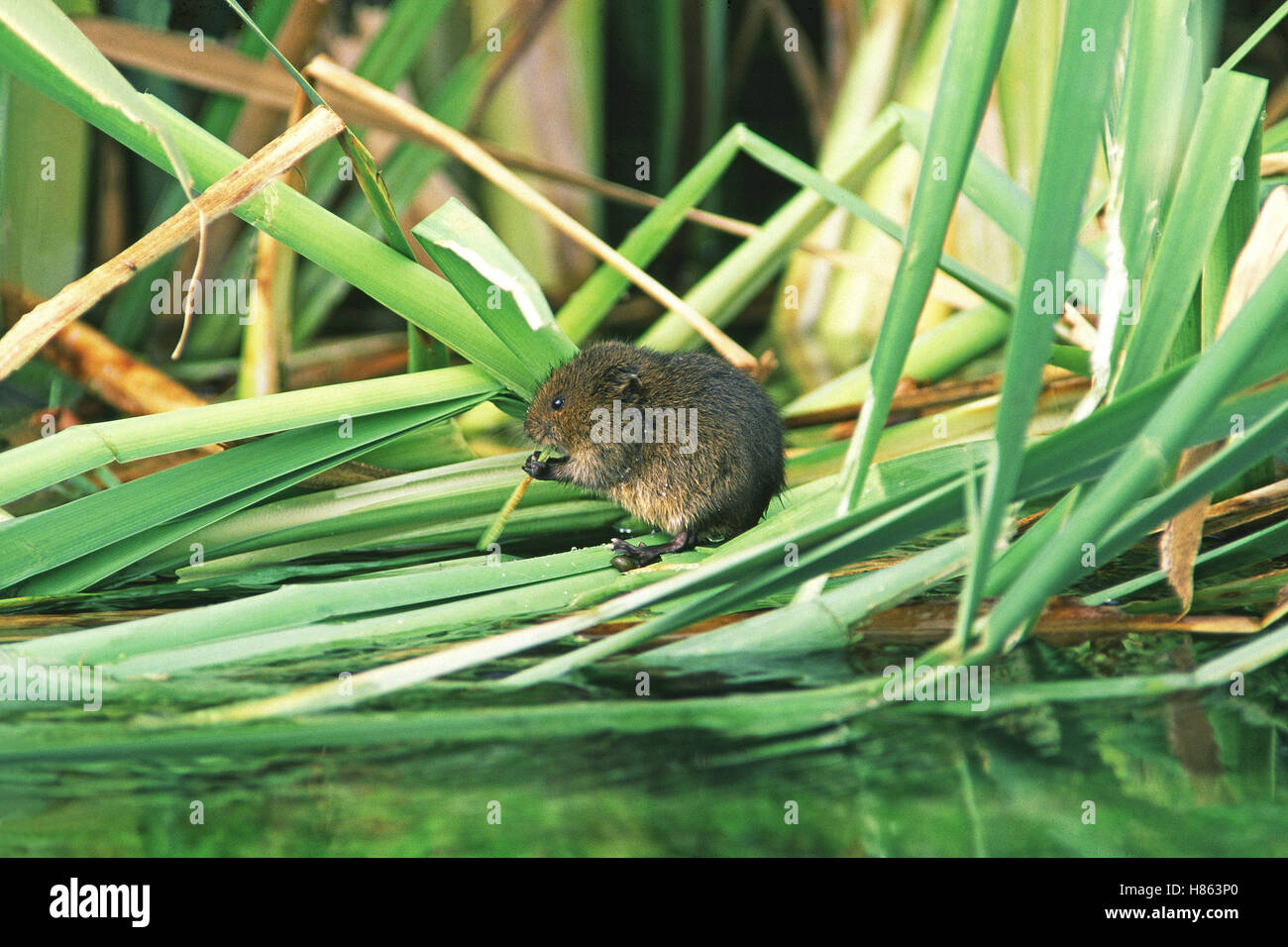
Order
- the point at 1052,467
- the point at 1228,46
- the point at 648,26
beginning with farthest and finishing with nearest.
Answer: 1. the point at 1228,46
2. the point at 648,26
3. the point at 1052,467

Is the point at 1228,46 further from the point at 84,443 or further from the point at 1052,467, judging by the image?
the point at 84,443

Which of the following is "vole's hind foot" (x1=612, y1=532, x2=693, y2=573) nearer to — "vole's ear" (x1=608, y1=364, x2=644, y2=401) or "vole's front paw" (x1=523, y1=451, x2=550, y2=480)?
"vole's front paw" (x1=523, y1=451, x2=550, y2=480)

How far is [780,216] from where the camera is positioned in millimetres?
3758

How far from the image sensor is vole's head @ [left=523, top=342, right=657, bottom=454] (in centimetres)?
303

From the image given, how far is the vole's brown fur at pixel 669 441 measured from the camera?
111 inches

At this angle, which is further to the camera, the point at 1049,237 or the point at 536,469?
the point at 536,469

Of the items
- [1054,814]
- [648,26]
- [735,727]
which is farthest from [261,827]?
[648,26]

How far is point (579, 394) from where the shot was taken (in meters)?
3.06

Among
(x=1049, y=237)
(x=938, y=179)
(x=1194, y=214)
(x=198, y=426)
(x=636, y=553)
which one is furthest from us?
(x=636, y=553)

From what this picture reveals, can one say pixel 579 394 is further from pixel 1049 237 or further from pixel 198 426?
pixel 1049 237

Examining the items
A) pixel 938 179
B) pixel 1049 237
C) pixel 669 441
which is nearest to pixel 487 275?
pixel 669 441

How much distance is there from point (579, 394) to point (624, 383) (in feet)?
0.41

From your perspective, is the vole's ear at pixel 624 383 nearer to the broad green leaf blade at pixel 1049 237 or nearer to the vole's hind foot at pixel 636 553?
the vole's hind foot at pixel 636 553

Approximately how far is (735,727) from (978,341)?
7.38 ft
